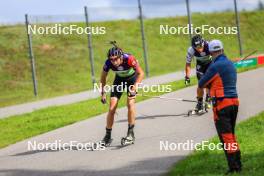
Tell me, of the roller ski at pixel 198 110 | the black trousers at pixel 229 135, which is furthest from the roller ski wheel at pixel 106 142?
the black trousers at pixel 229 135

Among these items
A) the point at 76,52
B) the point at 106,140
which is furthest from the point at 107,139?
the point at 76,52

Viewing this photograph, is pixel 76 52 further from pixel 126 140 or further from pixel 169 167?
pixel 169 167

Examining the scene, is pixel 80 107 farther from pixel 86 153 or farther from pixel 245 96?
pixel 86 153

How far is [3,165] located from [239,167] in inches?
202

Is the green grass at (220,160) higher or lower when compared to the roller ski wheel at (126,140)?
lower

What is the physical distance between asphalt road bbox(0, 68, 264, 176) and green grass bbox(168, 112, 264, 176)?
371 mm

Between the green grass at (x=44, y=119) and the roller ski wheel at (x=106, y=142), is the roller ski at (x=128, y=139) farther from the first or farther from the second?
the green grass at (x=44, y=119)

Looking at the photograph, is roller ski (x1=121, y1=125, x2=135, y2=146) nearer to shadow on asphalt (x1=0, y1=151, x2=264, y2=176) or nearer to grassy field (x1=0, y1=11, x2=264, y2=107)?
shadow on asphalt (x1=0, y1=151, x2=264, y2=176)

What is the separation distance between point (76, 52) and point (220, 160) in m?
26.9

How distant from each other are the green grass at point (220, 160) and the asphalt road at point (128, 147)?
1.22ft

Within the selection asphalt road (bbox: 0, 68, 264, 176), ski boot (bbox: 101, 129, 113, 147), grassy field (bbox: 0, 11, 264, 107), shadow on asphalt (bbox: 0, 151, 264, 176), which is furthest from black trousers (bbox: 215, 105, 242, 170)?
grassy field (bbox: 0, 11, 264, 107)

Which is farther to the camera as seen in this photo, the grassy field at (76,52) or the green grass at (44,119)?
the grassy field at (76,52)

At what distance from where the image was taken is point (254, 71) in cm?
2402

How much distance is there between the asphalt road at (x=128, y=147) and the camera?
10.4m
